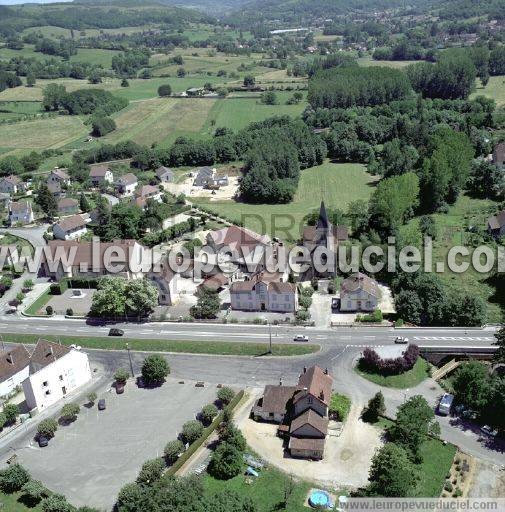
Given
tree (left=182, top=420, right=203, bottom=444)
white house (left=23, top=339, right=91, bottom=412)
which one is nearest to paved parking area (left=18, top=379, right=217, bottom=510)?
tree (left=182, top=420, right=203, bottom=444)

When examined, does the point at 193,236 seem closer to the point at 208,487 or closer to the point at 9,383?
the point at 9,383

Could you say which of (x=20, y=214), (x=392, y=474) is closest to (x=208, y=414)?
(x=392, y=474)

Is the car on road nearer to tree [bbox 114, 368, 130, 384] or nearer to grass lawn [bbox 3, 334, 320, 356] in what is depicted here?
grass lawn [bbox 3, 334, 320, 356]

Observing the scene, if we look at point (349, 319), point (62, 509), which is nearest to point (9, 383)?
point (62, 509)

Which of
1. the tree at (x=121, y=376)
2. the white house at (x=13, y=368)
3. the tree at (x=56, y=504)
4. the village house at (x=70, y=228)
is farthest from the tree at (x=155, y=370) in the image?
the village house at (x=70, y=228)

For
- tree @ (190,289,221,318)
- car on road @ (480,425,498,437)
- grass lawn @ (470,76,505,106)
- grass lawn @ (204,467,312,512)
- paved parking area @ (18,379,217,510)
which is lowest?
paved parking area @ (18,379,217,510)

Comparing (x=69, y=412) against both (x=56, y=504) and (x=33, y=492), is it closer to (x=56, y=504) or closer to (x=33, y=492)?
(x=33, y=492)

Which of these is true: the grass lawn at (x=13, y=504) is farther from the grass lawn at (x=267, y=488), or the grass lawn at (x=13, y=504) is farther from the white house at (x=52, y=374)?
the grass lawn at (x=267, y=488)
